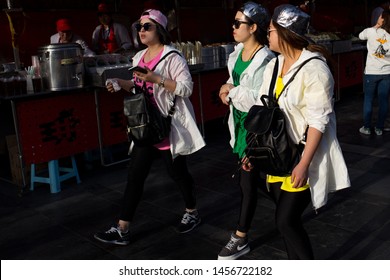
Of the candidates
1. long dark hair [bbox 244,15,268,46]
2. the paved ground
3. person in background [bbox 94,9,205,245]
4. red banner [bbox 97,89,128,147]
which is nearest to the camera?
long dark hair [bbox 244,15,268,46]

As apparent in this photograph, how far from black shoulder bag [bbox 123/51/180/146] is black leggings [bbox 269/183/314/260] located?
1.24 metres

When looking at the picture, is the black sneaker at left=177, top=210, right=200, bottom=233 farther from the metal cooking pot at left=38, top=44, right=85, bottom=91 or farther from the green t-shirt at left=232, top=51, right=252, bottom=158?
the metal cooking pot at left=38, top=44, right=85, bottom=91

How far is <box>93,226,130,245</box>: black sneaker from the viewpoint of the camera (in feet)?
12.4

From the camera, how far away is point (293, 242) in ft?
8.46

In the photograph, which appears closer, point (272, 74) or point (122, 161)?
point (272, 74)

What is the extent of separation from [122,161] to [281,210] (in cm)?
367

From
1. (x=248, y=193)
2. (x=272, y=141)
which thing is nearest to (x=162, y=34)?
(x=248, y=193)

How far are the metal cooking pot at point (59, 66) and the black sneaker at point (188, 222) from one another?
2257mm

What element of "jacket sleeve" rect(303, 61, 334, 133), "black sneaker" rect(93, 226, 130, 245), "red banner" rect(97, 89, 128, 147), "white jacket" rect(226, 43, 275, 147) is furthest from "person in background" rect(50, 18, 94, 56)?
"jacket sleeve" rect(303, 61, 334, 133)

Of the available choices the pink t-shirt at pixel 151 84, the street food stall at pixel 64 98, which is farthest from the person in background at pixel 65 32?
the pink t-shirt at pixel 151 84

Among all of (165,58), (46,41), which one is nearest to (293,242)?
(165,58)

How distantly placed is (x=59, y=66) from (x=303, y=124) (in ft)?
11.5

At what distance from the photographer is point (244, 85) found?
10.5 ft
